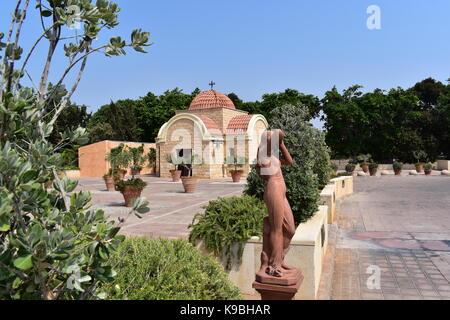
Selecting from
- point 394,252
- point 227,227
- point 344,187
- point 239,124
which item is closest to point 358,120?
point 239,124

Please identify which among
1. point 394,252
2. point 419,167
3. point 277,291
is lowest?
point 394,252

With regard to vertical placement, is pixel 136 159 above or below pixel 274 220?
above

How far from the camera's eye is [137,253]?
134 inches

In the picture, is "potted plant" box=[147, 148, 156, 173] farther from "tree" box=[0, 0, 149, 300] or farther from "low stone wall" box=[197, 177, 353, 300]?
"tree" box=[0, 0, 149, 300]

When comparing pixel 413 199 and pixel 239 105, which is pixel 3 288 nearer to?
pixel 413 199

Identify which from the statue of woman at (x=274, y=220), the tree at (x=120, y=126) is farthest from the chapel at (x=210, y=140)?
the statue of woman at (x=274, y=220)

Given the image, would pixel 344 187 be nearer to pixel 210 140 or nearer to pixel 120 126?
pixel 210 140

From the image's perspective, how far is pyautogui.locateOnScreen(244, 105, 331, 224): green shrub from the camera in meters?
6.52

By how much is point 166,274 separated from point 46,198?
1.56 m

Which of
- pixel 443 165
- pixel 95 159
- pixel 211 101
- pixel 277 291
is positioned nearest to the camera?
pixel 277 291

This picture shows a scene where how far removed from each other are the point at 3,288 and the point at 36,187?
69cm

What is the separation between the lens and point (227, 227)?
17.0 ft
